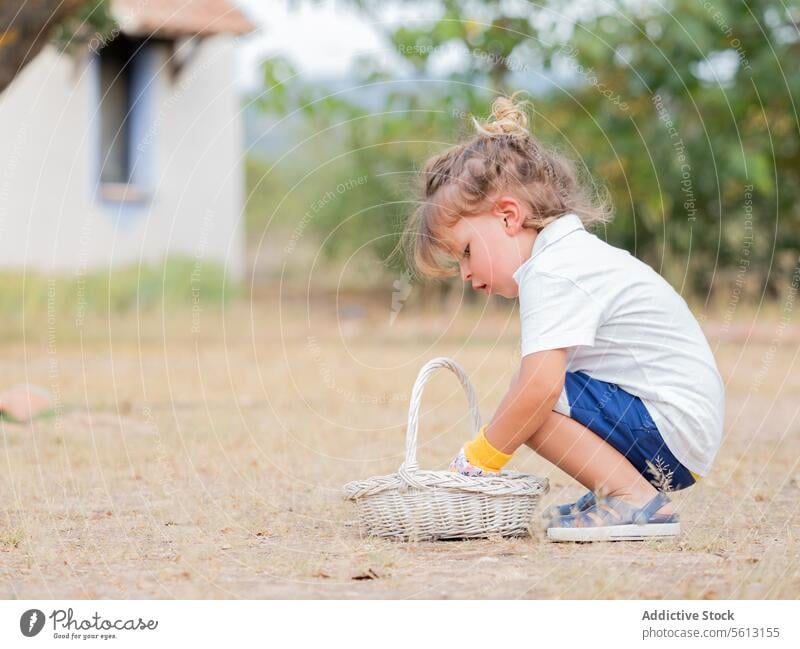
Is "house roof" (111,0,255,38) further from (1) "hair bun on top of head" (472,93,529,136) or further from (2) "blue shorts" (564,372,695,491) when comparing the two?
(2) "blue shorts" (564,372,695,491)

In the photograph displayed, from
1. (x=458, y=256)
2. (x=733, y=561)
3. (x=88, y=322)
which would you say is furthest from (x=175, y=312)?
(x=733, y=561)

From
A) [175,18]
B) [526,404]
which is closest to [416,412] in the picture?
[526,404]

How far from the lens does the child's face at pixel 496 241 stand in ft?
11.8

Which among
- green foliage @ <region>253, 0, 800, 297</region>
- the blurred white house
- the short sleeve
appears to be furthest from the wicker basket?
the blurred white house

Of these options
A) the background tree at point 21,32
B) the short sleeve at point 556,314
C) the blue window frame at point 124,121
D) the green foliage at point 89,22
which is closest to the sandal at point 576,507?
the short sleeve at point 556,314

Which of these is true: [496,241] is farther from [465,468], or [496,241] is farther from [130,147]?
[130,147]

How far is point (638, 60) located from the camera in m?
Answer: 10.9

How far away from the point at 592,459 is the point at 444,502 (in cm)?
44

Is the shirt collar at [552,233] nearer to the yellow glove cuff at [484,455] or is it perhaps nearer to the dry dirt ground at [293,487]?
the yellow glove cuff at [484,455]

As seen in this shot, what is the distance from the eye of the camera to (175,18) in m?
12.2

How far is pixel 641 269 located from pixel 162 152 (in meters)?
9.99

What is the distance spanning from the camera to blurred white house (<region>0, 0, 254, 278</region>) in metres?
11.7
